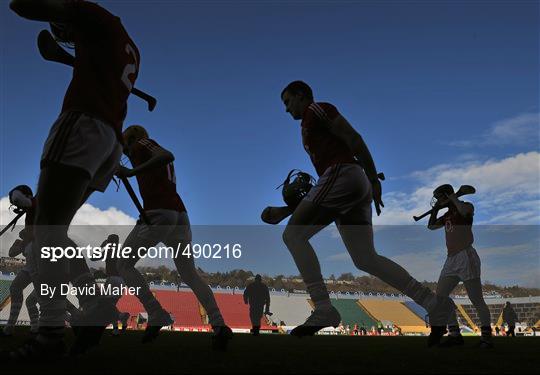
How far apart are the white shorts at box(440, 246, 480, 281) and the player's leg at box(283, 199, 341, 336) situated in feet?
10.6

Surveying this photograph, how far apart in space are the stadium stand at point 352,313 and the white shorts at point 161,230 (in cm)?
3957

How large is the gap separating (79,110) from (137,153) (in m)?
2.43

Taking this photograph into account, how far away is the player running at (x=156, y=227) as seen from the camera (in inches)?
204

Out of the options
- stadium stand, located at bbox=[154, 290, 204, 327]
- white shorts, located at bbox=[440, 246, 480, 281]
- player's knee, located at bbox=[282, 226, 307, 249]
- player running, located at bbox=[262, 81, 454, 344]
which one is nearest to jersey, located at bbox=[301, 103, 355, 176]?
player running, located at bbox=[262, 81, 454, 344]

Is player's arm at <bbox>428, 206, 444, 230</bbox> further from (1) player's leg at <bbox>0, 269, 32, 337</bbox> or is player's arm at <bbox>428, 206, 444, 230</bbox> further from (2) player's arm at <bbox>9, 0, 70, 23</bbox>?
(1) player's leg at <bbox>0, 269, 32, 337</bbox>

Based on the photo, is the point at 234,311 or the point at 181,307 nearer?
the point at 181,307

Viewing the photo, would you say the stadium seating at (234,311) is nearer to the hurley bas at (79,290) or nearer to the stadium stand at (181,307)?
the stadium stand at (181,307)

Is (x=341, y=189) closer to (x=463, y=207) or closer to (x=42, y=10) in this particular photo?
(x=42, y=10)

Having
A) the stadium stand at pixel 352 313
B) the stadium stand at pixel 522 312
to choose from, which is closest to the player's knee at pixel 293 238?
the stadium stand at pixel 352 313

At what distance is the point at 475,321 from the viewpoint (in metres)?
50.6

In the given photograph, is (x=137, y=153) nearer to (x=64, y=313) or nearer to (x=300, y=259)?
(x=300, y=259)

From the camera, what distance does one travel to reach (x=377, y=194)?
13.4 ft

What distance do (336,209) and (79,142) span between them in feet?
6.68

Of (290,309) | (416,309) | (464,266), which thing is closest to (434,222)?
(464,266)
